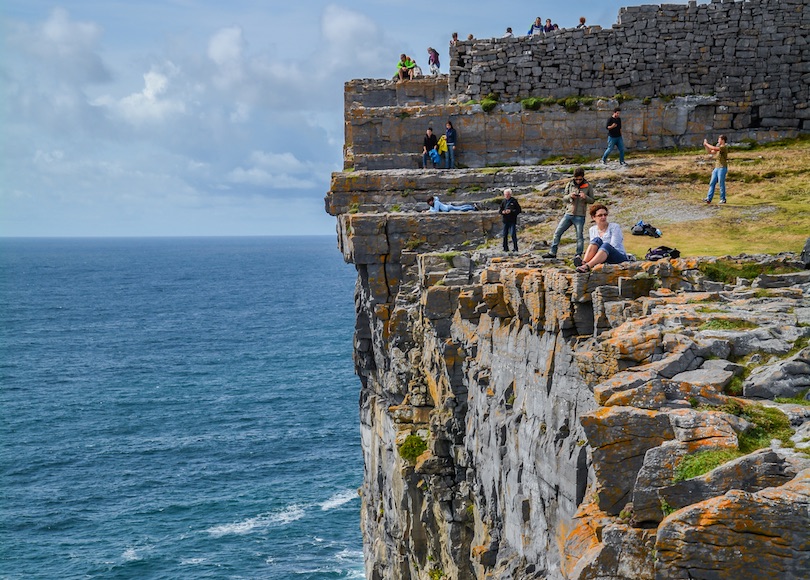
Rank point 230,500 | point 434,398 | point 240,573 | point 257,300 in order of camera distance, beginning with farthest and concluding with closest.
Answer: point 257,300
point 230,500
point 240,573
point 434,398

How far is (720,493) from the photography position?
8336 millimetres

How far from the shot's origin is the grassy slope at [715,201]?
2094cm

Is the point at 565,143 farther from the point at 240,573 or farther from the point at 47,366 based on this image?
the point at 47,366

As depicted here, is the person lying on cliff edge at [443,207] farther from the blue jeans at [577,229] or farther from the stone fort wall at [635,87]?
the blue jeans at [577,229]

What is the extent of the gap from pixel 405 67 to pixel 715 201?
14285 millimetres

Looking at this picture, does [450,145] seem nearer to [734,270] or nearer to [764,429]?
[734,270]

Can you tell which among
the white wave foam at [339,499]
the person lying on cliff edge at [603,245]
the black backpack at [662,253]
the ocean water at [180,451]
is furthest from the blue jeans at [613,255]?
the white wave foam at [339,499]

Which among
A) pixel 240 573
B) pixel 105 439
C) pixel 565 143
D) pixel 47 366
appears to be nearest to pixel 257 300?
pixel 47 366

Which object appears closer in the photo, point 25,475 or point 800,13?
point 800,13

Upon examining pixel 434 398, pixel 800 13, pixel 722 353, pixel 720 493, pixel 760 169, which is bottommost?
pixel 434 398

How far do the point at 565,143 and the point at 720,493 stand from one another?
23.3m

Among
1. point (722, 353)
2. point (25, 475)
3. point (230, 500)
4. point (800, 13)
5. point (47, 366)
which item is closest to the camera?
point (722, 353)

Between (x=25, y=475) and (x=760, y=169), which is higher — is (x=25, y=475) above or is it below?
below

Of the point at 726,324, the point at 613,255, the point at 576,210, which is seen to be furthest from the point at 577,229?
the point at 726,324
